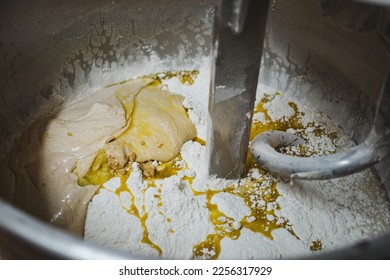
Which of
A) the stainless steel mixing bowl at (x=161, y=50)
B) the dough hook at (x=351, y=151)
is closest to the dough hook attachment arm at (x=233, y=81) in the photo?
the dough hook at (x=351, y=151)

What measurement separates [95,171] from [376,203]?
2.02 feet

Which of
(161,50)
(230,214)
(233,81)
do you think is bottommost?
(230,214)

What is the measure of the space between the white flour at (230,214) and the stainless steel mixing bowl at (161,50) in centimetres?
16

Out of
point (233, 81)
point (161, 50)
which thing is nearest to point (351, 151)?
point (233, 81)

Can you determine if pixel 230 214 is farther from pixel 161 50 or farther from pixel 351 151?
pixel 161 50

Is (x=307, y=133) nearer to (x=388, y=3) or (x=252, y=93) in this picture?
(x=252, y=93)

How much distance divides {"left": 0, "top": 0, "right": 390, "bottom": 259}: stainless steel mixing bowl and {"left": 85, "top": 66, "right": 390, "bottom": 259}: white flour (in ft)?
0.52

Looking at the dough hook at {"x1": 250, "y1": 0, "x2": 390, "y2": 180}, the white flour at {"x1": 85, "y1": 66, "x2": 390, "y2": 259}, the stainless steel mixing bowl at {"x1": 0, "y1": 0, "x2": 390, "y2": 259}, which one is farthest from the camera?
the stainless steel mixing bowl at {"x1": 0, "y1": 0, "x2": 390, "y2": 259}

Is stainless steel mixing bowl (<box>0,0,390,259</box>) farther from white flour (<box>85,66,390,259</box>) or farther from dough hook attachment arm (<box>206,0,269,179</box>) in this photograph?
dough hook attachment arm (<box>206,0,269,179</box>)

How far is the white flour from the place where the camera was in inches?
33.5

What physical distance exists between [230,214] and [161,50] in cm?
56

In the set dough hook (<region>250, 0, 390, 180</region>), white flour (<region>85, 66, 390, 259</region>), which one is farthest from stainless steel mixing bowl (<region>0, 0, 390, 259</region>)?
dough hook (<region>250, 0, 390, 180</region>)

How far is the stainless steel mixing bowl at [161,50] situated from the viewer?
1.02m

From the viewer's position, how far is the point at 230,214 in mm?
900
